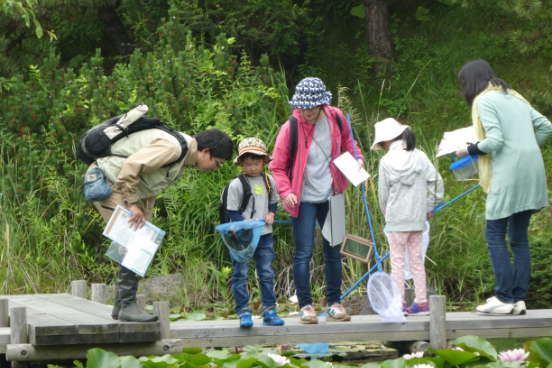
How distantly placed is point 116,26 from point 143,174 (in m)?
8.27

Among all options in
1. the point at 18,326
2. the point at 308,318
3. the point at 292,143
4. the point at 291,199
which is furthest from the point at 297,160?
the point at 18,326

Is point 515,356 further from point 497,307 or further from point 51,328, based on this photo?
point 51,328

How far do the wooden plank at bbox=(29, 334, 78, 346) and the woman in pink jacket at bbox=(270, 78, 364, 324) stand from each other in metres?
1.49

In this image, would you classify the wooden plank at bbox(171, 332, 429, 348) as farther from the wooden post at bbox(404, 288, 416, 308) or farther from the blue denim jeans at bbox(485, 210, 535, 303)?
the blue denim jeans at bbox(485, 210, 535, 303)

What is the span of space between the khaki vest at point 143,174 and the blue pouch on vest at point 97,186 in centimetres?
4

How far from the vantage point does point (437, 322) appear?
4645 mm

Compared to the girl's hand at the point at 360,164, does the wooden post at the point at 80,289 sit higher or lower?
lower

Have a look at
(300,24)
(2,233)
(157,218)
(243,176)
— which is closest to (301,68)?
(300,24)

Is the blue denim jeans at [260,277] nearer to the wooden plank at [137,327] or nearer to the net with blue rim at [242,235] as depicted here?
the net with blue rim at [242,235]

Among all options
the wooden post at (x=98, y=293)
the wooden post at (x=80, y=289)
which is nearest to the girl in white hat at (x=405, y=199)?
the wooden post at (x=98, y=293)

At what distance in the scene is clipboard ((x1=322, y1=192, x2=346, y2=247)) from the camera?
15.2ft

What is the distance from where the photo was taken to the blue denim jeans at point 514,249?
4.55 m

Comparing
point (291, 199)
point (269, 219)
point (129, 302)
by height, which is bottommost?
point (129, 302)

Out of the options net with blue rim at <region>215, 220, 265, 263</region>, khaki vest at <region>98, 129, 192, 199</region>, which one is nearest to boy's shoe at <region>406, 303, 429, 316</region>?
net with blue rim at <region>215, 220, 265, 263</region>
